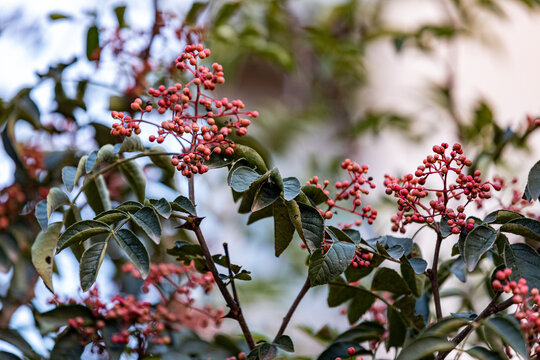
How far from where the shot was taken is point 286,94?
113 inches

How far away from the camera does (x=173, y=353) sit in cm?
82

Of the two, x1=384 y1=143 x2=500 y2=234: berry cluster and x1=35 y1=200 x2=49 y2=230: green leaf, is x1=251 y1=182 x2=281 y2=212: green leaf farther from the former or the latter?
x1=35 y1=200 x2=49 y2=230: green leaf

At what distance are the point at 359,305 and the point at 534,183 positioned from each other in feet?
0.92

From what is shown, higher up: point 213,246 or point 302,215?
point 213,246

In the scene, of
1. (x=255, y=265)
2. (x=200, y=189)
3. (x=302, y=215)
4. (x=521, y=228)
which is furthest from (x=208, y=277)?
(x=255, y=265)

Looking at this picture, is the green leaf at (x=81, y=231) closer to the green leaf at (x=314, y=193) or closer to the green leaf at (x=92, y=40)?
the green leaf at (x=314, y=193)

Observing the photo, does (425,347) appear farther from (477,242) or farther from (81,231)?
(81,231)

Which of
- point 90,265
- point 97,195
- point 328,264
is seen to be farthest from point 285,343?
point 97,195

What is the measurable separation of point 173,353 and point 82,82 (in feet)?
1.83

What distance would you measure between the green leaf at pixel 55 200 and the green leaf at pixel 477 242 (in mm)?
455

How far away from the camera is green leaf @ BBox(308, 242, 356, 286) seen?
61 cm

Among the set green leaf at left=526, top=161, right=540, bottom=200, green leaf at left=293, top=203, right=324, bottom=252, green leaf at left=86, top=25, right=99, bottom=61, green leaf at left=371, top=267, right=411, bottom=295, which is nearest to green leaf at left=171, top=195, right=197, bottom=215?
green leaf at left=293, top=203, right=324, bottom=252

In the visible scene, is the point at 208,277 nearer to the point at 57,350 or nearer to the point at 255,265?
the point at 57,350

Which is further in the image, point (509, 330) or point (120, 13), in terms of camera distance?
point (120, 13)
